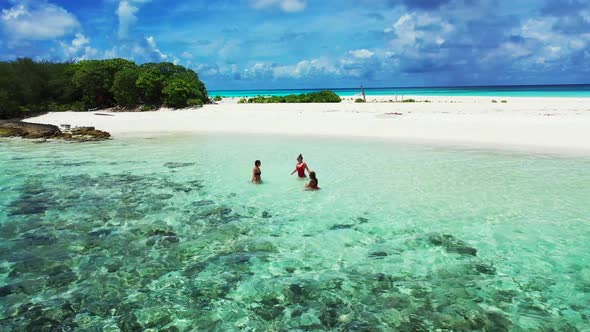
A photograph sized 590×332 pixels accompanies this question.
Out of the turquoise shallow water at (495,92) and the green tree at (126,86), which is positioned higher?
the turquoise shallow water at (495,92)

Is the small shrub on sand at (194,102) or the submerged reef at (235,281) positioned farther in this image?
the small shrub on sand at (194,102)

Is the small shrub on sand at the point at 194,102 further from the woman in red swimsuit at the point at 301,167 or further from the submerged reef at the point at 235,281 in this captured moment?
the submerged reef at the point at 235,281

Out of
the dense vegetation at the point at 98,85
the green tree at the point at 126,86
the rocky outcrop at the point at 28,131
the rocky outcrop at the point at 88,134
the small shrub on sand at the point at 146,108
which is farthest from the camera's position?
the green tree at the point at 126,86

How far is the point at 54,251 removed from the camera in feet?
30.2

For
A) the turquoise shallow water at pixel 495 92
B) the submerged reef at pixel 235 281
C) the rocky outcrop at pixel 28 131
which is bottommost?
the submerged reef at pixel 235 281

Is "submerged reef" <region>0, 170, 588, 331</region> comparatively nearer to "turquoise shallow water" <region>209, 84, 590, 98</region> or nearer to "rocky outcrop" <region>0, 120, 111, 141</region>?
"rocky outcrop" <region>0, 120, 111, 141</region>

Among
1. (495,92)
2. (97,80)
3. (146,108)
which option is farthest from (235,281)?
(495,92)

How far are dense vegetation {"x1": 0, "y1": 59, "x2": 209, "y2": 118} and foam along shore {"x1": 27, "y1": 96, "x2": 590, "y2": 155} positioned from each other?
281cm

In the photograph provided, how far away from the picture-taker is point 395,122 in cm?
3144

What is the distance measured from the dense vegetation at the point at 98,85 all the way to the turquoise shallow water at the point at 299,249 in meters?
30.5

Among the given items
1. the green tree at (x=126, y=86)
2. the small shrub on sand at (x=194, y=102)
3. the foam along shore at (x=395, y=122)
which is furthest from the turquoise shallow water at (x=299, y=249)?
the green tree at (x=126, y=86)

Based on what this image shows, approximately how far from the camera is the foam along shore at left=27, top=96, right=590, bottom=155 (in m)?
25.2

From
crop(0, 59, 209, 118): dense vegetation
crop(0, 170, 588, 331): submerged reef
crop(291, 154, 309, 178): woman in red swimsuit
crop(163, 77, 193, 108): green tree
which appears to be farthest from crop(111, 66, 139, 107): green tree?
crop(0, 170, 588, 331): submerged reef

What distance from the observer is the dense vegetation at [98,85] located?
149 feet
